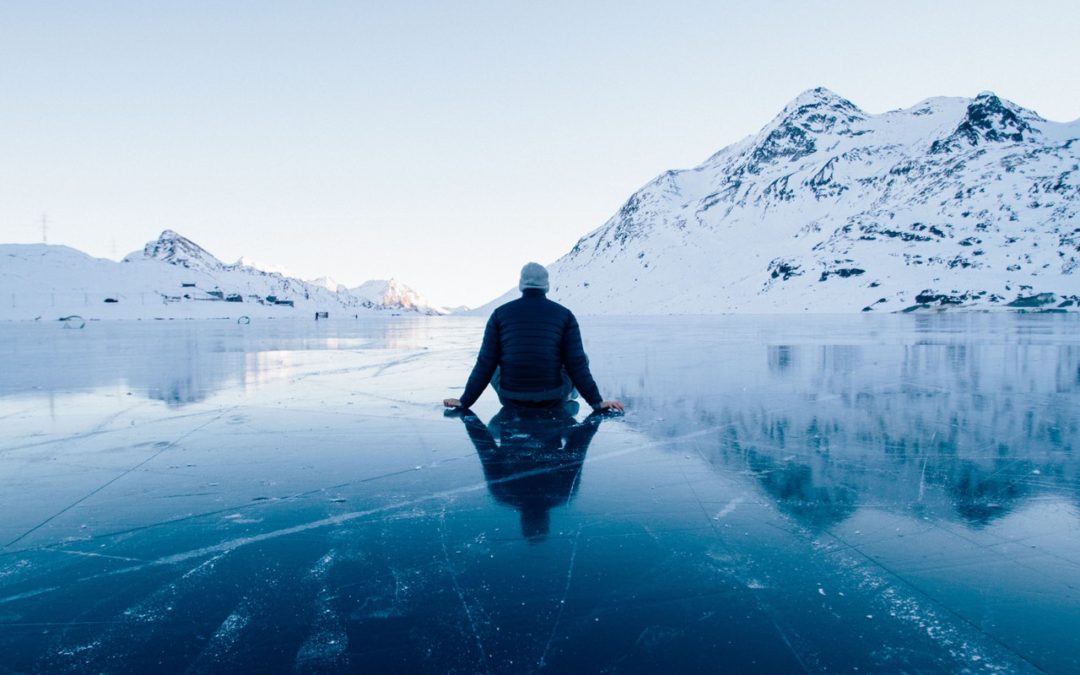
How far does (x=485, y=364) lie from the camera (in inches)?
288

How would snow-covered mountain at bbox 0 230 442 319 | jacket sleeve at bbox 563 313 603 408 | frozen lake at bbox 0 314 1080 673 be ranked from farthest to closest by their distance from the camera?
snow-covered mountain at bbox 0 230 442 319
jacket sleeve at bbox 563 313 603 408
frozen lake at bbox 0 314 1080 673

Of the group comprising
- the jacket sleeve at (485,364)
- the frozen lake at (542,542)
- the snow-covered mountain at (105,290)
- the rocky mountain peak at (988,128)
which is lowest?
the frozen lake at (542,542)

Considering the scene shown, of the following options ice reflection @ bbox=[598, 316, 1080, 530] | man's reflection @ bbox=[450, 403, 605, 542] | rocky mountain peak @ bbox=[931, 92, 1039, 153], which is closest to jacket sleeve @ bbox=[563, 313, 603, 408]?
man's reflection @ bbox=[450, 403, 605, 542]

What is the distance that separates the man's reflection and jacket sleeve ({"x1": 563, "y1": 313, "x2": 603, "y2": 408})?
0.33 metres

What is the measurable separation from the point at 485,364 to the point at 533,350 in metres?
0.66

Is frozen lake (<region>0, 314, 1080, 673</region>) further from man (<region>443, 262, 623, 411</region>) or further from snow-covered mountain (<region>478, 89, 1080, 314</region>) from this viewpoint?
snow-covered mountain (<region>478, 89, 1080, 314</region>)

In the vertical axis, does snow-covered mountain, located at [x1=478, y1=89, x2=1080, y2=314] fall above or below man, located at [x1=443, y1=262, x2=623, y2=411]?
above

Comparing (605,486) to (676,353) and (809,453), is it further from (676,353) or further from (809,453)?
(676,353)

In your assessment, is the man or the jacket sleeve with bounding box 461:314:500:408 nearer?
the man

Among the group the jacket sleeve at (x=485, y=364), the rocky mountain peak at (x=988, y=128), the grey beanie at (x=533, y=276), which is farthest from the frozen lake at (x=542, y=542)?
the rocky mountain peak at (x=988, y=128)

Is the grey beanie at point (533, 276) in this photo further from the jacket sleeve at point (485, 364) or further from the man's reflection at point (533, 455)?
the man's reflection at point (533, 455)

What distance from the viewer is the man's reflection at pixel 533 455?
4.07 metres

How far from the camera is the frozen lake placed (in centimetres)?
237

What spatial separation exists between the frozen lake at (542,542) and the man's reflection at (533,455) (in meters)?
0.04
